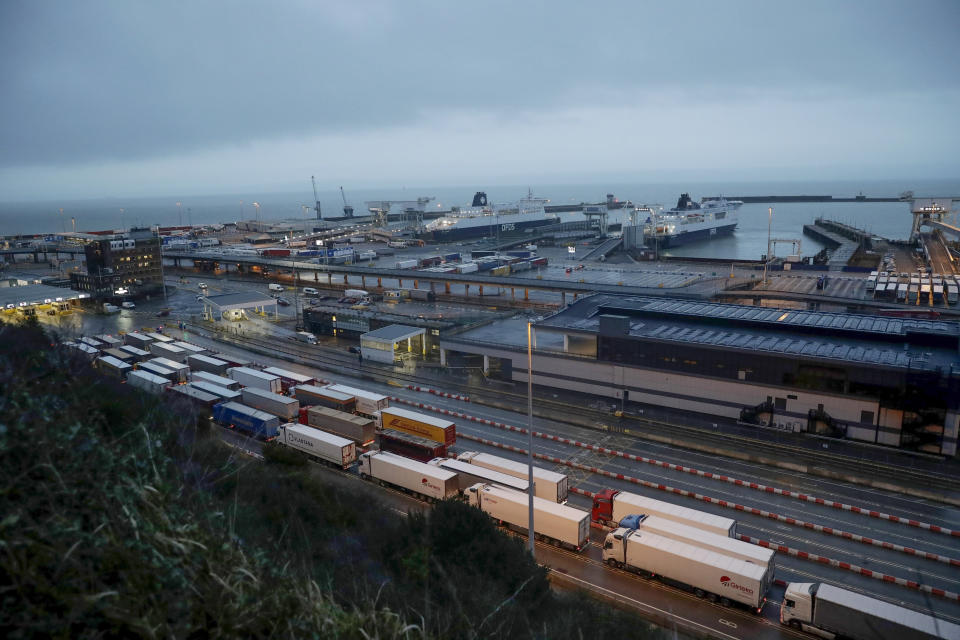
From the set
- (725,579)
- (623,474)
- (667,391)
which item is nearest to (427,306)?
(667,391)

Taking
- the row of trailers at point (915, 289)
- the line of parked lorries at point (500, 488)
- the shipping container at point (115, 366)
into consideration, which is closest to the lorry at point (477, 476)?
the line of parked lorries at point (500, 488)

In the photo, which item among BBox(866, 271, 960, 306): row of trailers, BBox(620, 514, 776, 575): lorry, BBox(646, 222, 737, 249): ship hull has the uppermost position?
BBox(646, 222, 737, 249): ship hull

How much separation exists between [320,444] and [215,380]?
9928 millimetres

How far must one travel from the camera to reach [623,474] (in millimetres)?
19812

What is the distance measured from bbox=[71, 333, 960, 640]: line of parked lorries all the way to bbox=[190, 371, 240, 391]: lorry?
0.06m

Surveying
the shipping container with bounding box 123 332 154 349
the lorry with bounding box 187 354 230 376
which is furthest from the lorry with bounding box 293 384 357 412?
the shipping container with bounding box 123 332 154 349

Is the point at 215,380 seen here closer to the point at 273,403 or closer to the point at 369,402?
the point at 273,403

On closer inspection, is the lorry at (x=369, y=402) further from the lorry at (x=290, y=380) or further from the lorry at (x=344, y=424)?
the lorry at (x=290, y=380)

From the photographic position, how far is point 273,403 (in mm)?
25062

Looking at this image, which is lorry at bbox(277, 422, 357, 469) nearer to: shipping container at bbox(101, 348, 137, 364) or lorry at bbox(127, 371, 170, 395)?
lorry at bbox(127, 371, 170, 395)

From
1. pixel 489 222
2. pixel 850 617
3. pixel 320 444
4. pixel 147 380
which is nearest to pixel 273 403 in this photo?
pixel 320 444

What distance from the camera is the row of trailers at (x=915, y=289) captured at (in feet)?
132

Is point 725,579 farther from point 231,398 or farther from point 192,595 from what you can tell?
point 231,398

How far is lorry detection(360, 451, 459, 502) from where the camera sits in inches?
712
